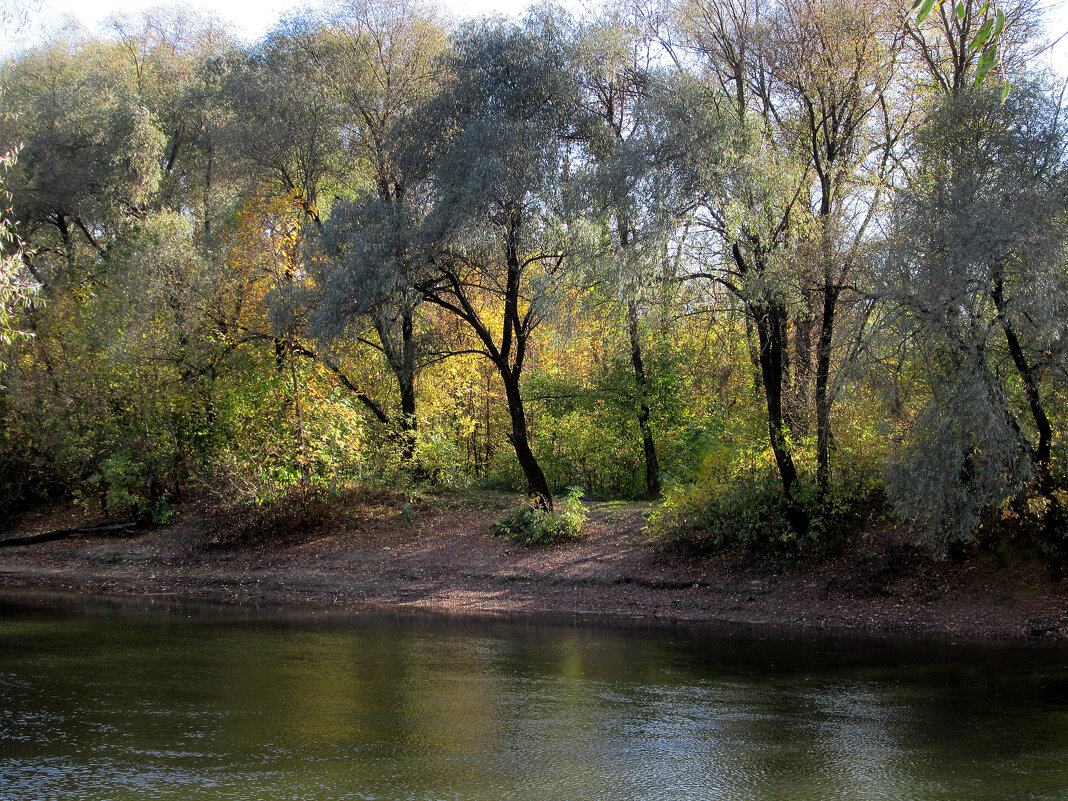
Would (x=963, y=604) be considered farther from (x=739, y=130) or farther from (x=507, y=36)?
(x=507, y=36)

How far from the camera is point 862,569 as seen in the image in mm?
14781

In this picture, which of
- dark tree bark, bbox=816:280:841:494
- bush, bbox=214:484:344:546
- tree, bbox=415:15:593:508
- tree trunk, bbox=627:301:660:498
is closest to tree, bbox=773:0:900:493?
dark tree bark, bbox=816:280:841:494

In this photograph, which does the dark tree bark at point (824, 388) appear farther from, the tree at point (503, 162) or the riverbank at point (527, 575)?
the tree at point (503, 162)

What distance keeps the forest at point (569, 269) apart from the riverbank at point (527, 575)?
0.67 meters

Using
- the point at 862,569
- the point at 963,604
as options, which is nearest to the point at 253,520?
the point at 862,569

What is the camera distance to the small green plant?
18.2m

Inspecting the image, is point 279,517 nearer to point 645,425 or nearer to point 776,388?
point 645,425

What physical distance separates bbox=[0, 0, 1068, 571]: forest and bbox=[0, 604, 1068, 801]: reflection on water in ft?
13.2

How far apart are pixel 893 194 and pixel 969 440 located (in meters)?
4.81

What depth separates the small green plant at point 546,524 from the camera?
18.2 meters

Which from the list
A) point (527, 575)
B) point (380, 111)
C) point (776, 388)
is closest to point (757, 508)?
point (776, 388)

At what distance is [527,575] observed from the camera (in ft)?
55.2

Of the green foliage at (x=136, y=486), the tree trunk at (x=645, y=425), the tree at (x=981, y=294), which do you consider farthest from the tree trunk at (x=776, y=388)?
the green foliage at (x=136, y=486)

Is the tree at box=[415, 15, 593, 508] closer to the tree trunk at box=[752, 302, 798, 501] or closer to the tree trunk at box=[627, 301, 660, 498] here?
the tree trunk at box=[752, 302, 798, 501]
